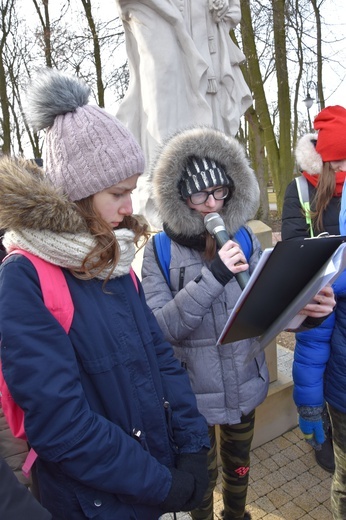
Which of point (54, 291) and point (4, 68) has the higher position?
point (4, 68)

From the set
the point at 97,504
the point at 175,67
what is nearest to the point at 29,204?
the point at 97,504

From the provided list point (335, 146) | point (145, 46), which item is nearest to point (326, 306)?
point (335, 146)

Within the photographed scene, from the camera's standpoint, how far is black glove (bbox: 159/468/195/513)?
121cm

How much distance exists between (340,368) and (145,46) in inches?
91.3

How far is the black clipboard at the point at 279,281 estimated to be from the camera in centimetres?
125

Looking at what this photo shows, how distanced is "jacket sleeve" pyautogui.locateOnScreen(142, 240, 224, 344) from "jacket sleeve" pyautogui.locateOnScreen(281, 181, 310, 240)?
36.0 inches

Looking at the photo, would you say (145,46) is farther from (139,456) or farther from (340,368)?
(139,456)

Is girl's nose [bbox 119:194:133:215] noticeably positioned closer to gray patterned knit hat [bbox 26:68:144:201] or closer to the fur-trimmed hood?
gray patterned knit hat [bbox 26:68:144:201]

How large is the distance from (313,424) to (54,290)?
Result: 1428mm

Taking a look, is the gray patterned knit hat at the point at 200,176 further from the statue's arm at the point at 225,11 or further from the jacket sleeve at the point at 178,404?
the statue's arm at the point at 225,11

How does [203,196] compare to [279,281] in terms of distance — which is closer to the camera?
[279,281]

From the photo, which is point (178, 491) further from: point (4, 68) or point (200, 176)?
point (4, 68)

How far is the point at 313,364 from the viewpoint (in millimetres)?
1915

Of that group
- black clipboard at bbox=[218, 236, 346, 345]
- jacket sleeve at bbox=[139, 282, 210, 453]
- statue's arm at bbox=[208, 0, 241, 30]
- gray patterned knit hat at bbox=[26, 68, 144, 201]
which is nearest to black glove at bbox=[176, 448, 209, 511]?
jacket sleeve at bbox=[139, 282, 210, 453]
